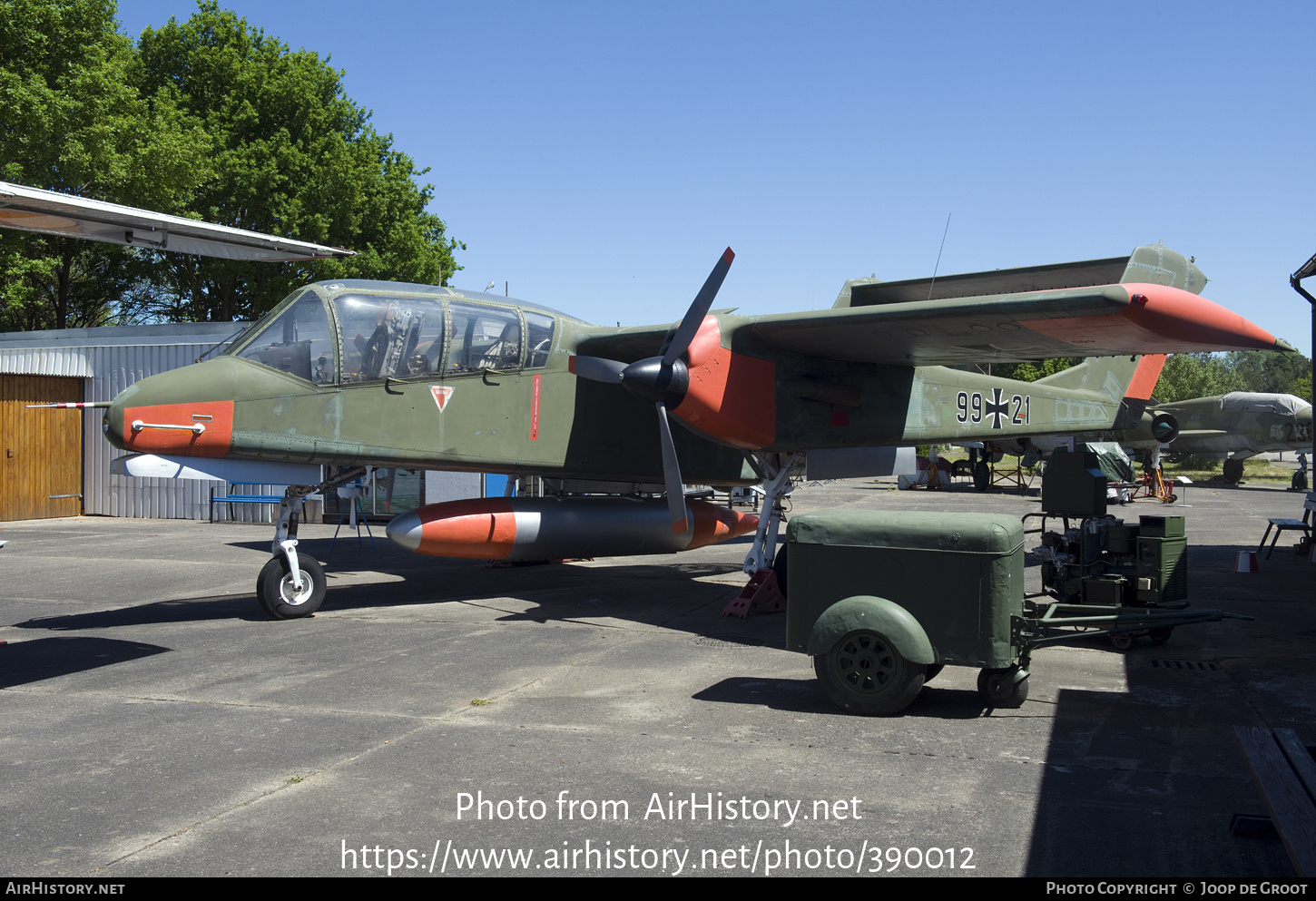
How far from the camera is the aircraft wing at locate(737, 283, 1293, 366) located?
867 cm

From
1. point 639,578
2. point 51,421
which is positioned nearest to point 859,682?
point 639,578

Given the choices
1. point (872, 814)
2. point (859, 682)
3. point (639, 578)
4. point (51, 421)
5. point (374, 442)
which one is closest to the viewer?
point (872, 814)

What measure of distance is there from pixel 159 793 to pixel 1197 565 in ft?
50.6

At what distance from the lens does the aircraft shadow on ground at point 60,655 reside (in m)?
8.09

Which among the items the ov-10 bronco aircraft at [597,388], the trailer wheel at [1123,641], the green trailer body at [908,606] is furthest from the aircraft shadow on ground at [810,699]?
the ov-10 bronco aircraft at [597,388]

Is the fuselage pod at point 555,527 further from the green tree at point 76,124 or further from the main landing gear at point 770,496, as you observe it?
the green tree at point 76,124

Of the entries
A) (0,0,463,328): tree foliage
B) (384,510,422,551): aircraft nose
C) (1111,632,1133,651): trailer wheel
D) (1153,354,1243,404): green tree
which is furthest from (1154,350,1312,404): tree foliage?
(0,0,463,328): tree foliage

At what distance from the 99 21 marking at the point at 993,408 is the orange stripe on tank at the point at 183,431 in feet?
31.9

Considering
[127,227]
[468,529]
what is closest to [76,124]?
[468,529]

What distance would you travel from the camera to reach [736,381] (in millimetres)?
11148

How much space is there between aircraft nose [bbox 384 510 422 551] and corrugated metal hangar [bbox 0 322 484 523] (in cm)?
1076

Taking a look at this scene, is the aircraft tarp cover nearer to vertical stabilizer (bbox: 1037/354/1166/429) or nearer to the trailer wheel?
vertical stabilizer (bbox: 1037/354/1166/429)

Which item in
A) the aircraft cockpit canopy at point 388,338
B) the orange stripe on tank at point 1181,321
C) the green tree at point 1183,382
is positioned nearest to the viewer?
the orange stripe on tank at point 1181,321
